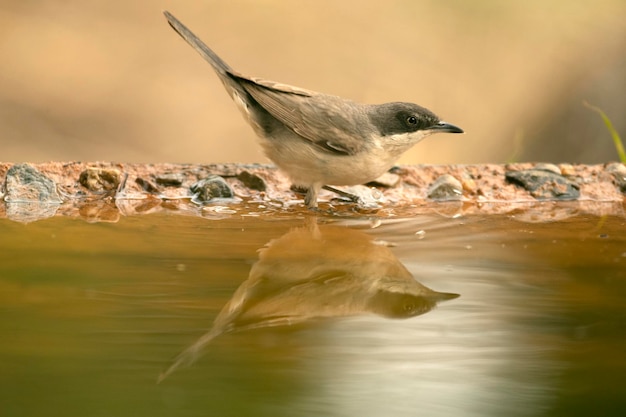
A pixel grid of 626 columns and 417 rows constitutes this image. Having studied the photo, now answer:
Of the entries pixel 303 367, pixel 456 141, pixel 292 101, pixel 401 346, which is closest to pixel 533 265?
pixel 401 346

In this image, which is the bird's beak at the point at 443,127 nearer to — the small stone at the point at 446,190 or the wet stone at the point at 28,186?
the small stone at the point at 446,190

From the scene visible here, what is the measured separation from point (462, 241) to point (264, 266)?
3.45 ft

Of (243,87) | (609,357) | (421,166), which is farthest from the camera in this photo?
(421,166)

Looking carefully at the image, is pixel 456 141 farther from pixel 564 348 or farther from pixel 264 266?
pixel 564 348

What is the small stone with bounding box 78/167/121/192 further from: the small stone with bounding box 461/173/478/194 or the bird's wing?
the small stone with bounding box 461/173/478/194

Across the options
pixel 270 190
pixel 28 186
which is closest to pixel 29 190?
pixel 28 186

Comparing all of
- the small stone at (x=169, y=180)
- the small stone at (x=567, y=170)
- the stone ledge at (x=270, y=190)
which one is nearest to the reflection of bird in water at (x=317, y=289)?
the stone ledge at (x=270, y=190)

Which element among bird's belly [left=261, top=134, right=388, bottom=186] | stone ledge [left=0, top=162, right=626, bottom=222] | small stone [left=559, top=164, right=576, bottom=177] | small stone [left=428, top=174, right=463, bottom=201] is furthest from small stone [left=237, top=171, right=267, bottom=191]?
small stone [left=559, top=164, right=576, bottom=177]

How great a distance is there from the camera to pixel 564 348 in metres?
2.13

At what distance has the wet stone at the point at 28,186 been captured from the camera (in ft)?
14.8

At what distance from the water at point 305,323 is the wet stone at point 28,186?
2.59 ft

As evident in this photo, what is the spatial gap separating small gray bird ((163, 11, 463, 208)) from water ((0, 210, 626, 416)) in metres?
0.92

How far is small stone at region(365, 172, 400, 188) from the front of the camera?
16.9ft

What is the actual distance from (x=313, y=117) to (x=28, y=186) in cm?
158
